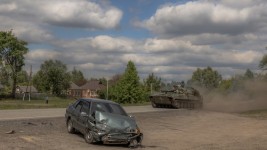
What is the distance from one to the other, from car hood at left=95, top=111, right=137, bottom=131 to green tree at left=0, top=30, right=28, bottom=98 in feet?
230

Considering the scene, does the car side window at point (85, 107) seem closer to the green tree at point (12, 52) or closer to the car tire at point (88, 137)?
the car tire at point (88, 137)

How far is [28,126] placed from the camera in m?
19.9

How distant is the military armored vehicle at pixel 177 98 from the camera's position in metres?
40.6

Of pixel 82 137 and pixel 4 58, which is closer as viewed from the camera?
pixel 82 137

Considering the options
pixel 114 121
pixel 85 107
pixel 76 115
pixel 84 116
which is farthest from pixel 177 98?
pixel 114 121

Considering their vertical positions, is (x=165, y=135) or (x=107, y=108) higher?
(x=107, y=108)

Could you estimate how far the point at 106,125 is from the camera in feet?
51.7

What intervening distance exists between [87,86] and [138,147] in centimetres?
13621

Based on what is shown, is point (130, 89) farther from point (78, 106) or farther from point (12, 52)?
point (78, 106)

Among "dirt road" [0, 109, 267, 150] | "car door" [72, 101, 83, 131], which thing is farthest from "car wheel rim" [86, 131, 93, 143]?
"car door" [72, 101, 83, 131]

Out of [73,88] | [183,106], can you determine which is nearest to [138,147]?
[183,106]

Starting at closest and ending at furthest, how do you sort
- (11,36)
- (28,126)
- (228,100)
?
1. (28,126)
2. (228,100)
3. (11,36)

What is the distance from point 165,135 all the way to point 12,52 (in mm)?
67392

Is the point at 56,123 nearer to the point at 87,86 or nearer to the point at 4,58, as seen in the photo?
the point at 4,58
